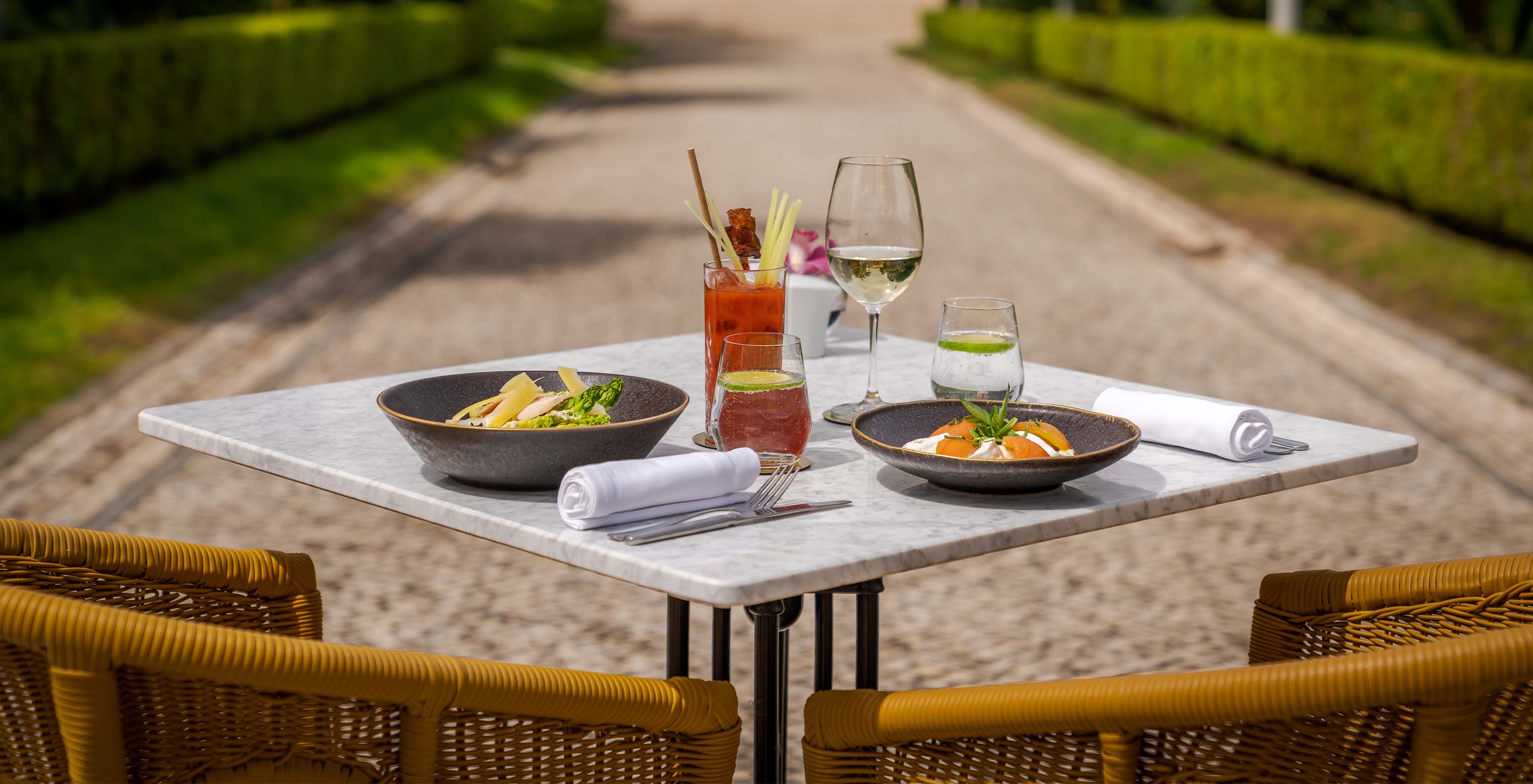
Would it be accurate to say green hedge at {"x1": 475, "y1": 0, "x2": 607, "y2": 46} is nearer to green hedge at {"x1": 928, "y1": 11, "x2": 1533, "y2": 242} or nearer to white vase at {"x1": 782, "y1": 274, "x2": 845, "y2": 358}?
green hedge at {"x1": 928, "y1": 11, "x2": 1533, "y2": 242}

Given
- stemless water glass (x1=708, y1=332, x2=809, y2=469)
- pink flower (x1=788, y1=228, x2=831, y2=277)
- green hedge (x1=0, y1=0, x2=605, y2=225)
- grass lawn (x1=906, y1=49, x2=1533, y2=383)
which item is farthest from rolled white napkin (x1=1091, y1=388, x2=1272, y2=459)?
green hedge (x1=0, y1=0, x2=605, y2=225)

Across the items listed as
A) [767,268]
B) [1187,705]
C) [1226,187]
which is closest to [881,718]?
[1187,705]

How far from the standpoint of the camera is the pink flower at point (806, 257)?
313 cm

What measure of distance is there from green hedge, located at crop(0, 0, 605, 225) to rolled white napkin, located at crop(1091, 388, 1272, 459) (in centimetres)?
899

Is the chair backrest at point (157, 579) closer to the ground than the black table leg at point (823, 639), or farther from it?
farther from it

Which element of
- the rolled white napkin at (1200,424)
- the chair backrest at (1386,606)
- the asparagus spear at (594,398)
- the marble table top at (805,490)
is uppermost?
the asparagus spear at (594,398)

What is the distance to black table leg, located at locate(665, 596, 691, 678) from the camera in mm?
2615

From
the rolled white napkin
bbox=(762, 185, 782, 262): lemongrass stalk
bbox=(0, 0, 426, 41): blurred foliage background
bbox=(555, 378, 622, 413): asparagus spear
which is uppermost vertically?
bbox=(762, 185, 782, 262): lemongrass stalk

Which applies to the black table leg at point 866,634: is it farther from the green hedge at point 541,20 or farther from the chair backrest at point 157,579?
the green hedge at point 541,20

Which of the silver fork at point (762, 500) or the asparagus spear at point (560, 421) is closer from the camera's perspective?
the silver fork at point (762, 500)

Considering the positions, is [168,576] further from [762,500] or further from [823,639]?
[823,639]

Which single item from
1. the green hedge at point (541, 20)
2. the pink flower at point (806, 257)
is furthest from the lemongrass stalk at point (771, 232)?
the green hedge at point (541, 20)

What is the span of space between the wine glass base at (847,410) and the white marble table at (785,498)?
0.07ft

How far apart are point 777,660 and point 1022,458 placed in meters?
0.52
